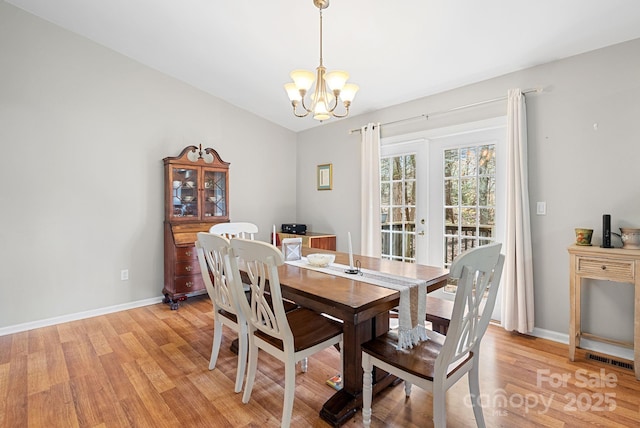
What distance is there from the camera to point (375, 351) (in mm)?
1525

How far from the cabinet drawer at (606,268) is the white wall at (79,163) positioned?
4.04m

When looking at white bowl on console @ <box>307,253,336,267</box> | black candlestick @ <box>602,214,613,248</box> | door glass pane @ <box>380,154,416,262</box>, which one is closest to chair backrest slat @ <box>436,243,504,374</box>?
white bowl on console @ <box>307,253,336,267</box>

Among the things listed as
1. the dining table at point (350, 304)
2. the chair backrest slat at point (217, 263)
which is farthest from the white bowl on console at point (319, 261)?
the chair backrest slat at point (217, 263)

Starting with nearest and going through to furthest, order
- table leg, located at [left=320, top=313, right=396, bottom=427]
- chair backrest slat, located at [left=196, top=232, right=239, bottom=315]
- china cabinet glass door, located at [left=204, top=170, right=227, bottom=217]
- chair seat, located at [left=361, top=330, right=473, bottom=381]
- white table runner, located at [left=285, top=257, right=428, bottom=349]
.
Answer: chair seat, located at [left=361, top=330, right=473, bottom=381] < white table runner, located at [left=285, top=257, right=428, bottom=349] < table leg, located at [left=320, top=313, right=396, bottom=427] < chair backrest slat, located at [left=196, top=232, right=239, bottom=315] < china cabinet glass door, located at [left=204, top=170, right=227, bottom=217]

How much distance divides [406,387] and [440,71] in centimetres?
265

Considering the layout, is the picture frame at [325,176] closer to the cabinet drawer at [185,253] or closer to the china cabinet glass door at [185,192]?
the china cabinet glass door at [185,192]

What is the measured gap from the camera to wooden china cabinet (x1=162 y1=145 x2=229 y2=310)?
346 cm

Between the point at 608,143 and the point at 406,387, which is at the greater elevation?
the point at 608,143

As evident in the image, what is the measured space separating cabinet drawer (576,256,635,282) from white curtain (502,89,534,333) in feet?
1.34

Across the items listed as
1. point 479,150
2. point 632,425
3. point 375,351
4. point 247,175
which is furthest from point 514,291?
point 247,175

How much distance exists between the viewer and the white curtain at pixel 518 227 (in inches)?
103

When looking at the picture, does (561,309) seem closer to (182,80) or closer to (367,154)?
(367,154)

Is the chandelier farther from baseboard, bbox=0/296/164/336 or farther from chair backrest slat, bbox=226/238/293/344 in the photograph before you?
baseboard, bbox=0/296/164/336

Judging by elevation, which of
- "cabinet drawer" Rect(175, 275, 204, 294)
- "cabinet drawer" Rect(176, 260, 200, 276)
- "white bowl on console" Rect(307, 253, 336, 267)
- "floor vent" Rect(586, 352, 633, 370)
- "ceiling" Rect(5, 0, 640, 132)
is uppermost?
"ceiling" Rect(5, 0, 640, 132)
